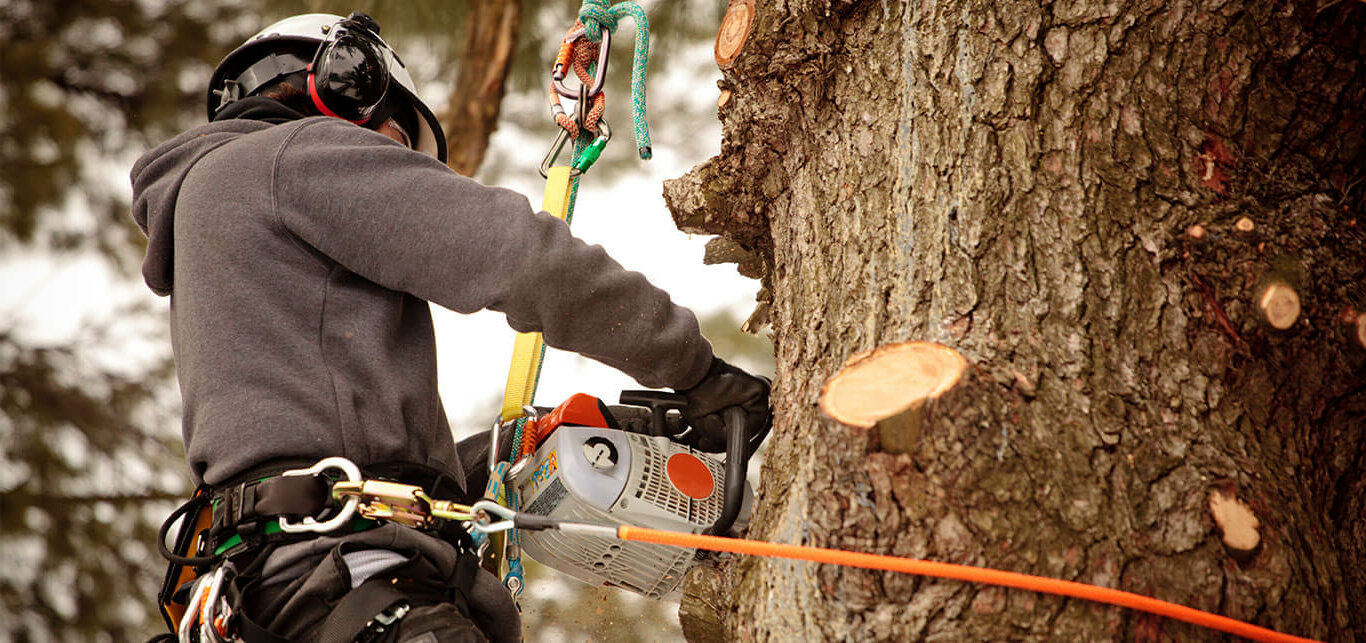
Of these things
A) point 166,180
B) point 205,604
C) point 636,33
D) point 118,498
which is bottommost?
point 118,498

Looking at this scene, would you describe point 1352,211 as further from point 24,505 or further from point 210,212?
point 24,505

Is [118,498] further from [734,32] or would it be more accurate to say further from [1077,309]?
[1077,309]

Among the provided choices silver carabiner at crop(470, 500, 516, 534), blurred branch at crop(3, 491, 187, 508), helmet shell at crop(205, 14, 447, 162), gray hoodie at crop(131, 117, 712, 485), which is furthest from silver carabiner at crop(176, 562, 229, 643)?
blurred branch at crop(3, 491, 187, 508)

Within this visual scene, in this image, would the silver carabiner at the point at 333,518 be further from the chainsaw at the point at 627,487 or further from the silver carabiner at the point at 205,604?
the chainsaw at the point at 627,487

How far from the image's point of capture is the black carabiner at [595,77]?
205 cm

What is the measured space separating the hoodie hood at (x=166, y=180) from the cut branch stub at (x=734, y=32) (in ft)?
2.58

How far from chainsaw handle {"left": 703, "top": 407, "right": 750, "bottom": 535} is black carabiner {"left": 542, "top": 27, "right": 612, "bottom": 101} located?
762 millimetres

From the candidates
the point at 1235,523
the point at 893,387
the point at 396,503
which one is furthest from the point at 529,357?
the point at 1235,523

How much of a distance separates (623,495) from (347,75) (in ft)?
2.89

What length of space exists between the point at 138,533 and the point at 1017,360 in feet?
9.53

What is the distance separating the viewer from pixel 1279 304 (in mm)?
1337

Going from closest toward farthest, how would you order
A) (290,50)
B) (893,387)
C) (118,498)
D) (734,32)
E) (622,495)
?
(893,387)
(622,495)
(734,32)
(290,50)
(118,498)

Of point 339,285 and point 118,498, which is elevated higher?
point 339,285

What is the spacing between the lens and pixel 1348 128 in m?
1.48
